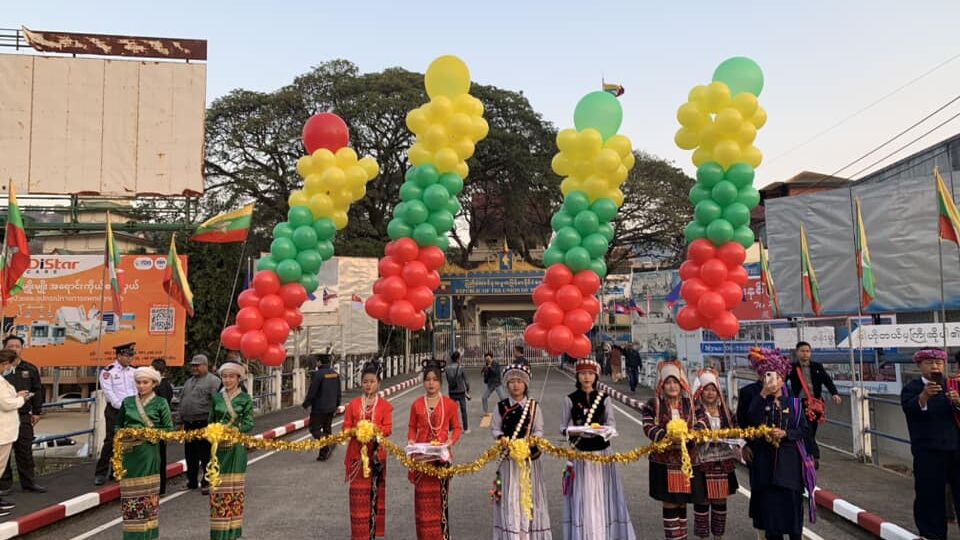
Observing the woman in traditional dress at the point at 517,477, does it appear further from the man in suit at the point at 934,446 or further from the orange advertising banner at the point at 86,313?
the orange advertising banner at the point at 86,313

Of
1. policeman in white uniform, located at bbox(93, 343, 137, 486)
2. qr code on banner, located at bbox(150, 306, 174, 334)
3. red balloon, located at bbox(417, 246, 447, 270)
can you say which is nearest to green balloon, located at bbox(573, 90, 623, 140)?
red balloon, located at bbox(417, 246, 447, 270)

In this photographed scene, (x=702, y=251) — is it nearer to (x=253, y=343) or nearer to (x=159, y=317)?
(x=253, y=343)

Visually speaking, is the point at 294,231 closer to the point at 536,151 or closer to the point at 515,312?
the point at 536,151

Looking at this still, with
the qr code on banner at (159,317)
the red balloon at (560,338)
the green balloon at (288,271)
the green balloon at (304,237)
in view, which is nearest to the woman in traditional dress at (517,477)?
the red balloon at (560,338)

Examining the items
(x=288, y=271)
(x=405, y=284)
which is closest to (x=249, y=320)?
(x=288, y=271)

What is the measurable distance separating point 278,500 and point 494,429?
318cm

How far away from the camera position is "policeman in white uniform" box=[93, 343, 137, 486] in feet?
26.6

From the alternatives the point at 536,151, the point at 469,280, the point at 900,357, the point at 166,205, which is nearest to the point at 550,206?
the point at 536,151

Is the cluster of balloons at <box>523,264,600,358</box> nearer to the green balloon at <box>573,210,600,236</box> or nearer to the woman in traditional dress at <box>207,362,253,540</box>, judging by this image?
the green balloon at <box>573,210,600,236</box>

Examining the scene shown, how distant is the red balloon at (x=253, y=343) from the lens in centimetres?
690

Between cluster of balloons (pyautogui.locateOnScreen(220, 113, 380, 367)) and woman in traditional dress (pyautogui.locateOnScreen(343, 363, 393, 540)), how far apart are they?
5.48 ft

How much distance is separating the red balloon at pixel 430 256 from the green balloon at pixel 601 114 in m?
1.98

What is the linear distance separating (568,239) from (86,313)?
37.2 feet

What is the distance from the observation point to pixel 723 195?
6762mm
